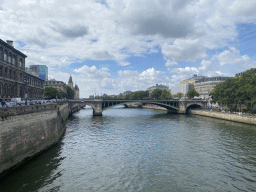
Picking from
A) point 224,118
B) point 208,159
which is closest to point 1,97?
point 208,159

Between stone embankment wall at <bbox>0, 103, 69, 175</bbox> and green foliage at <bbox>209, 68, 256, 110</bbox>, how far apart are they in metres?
51.1

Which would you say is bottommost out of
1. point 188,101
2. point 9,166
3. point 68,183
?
point 68,183

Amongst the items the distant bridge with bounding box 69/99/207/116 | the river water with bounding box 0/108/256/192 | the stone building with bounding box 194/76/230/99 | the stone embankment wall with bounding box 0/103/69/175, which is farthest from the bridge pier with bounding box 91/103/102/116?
the stone building with bounding box 194/76/230/99

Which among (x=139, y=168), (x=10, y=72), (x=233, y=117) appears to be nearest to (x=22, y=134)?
(x=139, y=168)

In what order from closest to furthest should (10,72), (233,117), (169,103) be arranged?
(10,72) < (233,117) < (169,103)

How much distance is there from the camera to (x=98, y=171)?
1831 centimetres

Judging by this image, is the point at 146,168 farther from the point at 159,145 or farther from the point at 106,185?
the point at 159,145

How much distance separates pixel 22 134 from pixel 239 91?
194 ft

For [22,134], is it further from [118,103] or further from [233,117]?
[118,103]

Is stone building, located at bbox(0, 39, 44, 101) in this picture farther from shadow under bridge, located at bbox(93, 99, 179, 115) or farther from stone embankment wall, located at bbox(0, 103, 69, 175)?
shadow under bridge, located at bbox(93, 99, 179, 115)

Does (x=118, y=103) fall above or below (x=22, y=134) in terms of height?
above

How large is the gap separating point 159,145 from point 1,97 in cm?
3229

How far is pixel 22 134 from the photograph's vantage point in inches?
777

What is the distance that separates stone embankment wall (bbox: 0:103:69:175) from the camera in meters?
16.8
